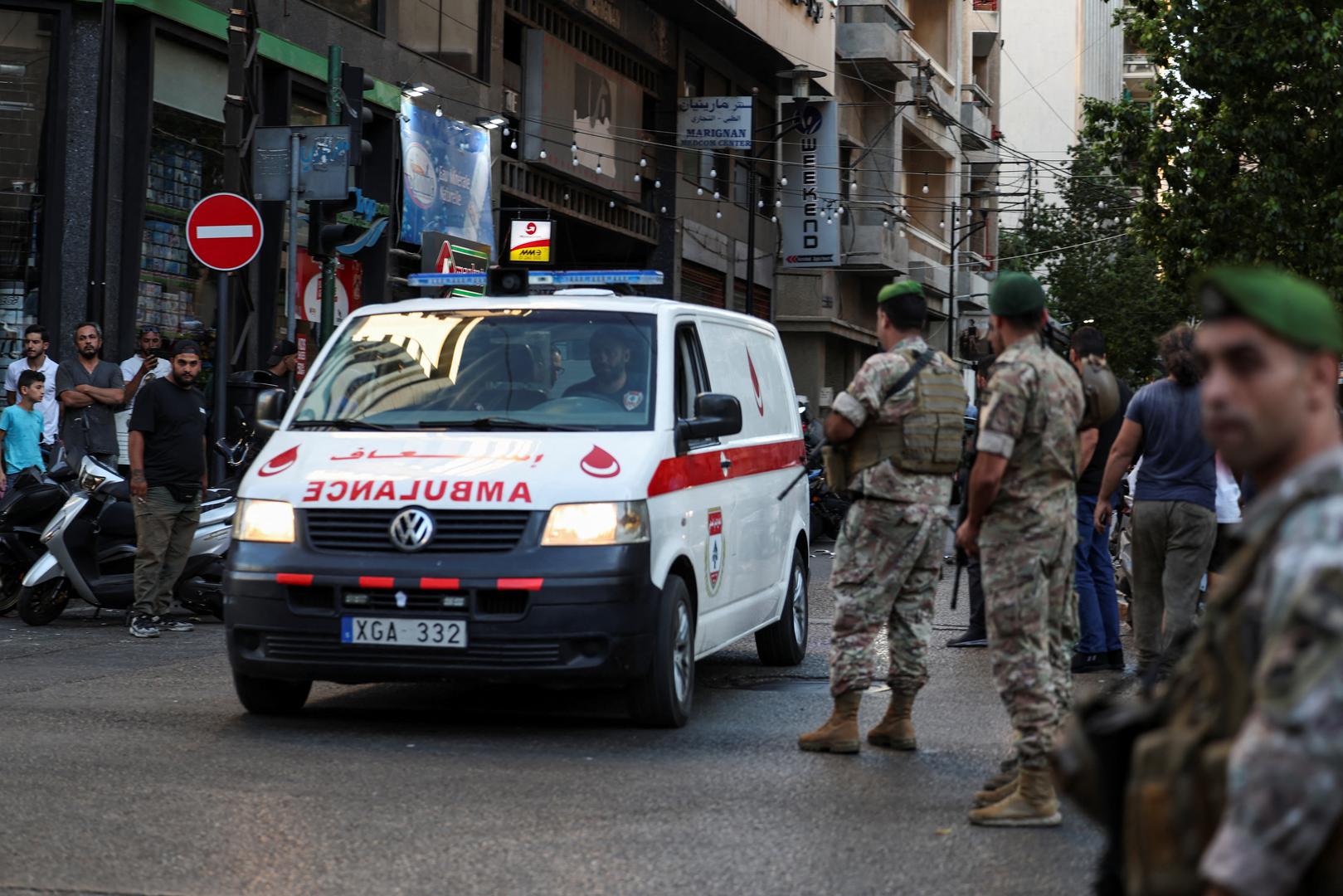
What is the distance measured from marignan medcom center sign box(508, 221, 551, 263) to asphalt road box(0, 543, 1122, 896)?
15.3m

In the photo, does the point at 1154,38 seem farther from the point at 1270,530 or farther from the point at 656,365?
the point at 1270,530

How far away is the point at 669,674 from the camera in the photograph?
825 cm

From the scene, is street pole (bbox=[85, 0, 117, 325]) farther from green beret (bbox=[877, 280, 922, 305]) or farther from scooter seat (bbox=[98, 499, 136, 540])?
green beret (bbox=[877, 280, 922, 305])

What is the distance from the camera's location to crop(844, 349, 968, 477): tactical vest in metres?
7.68

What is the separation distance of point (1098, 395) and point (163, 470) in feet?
19.0

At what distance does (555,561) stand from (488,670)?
0.52m

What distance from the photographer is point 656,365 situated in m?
8.88

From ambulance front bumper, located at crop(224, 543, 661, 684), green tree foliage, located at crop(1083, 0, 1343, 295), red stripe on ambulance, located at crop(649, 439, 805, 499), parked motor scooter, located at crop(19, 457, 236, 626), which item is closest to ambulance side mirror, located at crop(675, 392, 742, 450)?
red stripe on ambulance, located at crop(649, 439, 805, 499)

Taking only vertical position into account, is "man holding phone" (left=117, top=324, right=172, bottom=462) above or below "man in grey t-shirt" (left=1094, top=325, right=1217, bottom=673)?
above

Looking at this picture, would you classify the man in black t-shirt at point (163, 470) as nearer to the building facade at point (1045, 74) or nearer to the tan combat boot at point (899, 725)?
the tan combat boot at point (899, 725)

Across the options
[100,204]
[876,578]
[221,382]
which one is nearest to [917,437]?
[876,578]

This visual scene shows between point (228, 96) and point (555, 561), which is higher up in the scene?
point (228, 96)

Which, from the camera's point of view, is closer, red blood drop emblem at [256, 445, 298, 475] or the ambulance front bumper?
the ambulance front bumper

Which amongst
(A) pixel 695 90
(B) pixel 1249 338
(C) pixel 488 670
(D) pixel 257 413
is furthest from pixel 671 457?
(A) pixel 695 90
